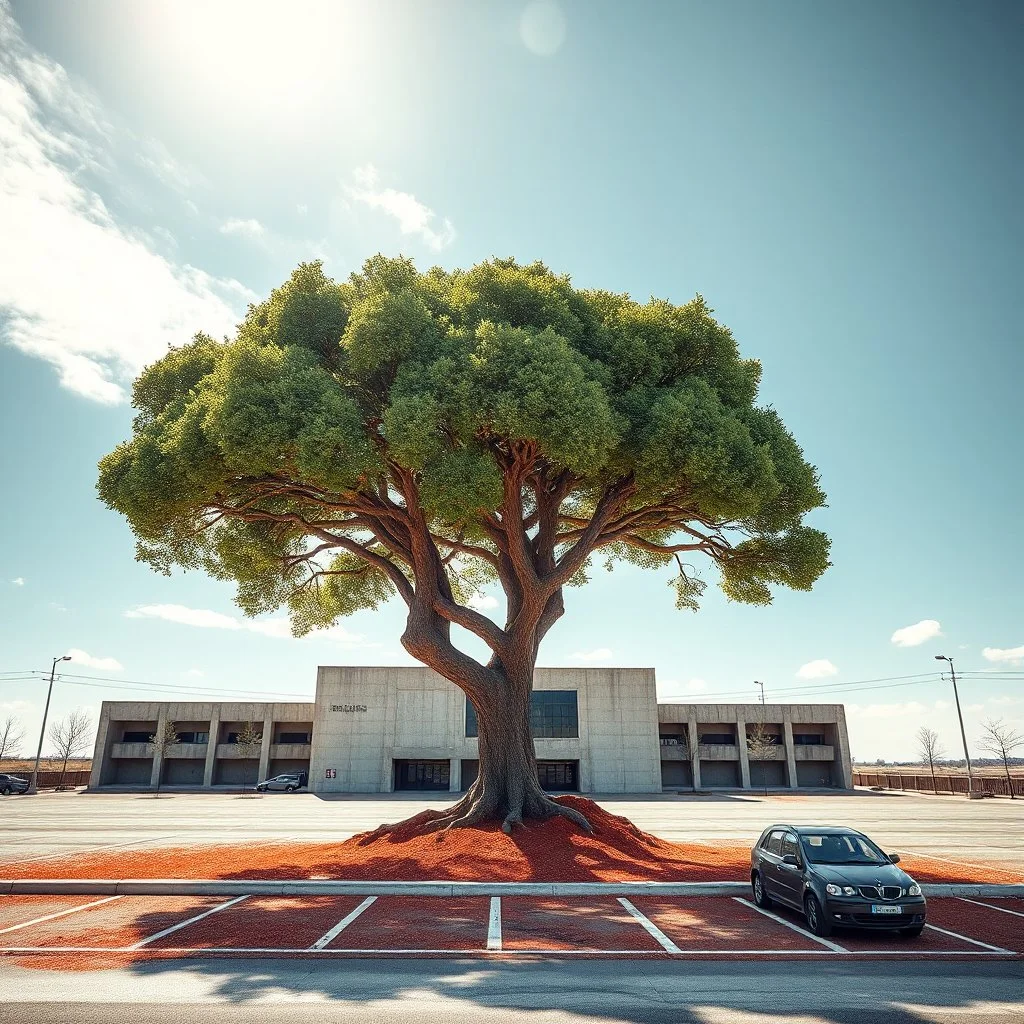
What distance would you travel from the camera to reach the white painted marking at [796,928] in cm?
934

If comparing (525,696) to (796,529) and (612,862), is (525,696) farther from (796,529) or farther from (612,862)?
(796,529)

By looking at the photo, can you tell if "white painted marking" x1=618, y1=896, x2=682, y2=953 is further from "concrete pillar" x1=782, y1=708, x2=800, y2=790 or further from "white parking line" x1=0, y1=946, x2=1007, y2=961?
"concrete pillar" x1=782, y1=708, x2=800, y2=790

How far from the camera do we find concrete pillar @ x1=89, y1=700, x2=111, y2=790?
57.2 meters

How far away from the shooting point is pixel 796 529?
718 inches

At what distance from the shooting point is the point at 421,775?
53.1 metres

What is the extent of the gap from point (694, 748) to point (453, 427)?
51.1 metres

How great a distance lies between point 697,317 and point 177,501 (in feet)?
42.8

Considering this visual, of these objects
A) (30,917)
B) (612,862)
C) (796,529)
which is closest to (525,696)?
(612,862)

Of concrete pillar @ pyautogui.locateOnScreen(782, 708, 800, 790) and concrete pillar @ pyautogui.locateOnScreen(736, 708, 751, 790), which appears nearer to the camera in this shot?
concrete pillar @ pyautogui.locateOnScreen(736, 708, 751, 790)

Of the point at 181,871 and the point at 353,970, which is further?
the point at 181,871

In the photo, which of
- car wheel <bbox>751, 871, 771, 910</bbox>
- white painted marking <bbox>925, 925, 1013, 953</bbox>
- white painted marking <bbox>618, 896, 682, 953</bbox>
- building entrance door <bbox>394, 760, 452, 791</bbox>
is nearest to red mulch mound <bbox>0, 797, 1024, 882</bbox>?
car wheel <bbox>751, 871, 771, 910</bbox>

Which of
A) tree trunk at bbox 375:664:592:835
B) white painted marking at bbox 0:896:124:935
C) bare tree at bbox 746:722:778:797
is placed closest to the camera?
white painted marking at bbox 0:896:124:935

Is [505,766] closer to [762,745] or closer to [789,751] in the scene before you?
[762,745]

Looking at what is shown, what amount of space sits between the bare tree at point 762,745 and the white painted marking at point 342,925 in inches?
2102
